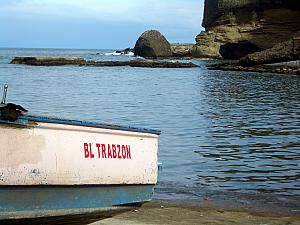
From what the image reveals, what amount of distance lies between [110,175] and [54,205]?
603mm

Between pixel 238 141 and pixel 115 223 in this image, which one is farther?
pixel 238 141

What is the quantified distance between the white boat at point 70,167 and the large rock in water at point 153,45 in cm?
10248

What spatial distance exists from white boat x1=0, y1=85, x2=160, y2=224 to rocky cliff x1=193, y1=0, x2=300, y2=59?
84.2 metres

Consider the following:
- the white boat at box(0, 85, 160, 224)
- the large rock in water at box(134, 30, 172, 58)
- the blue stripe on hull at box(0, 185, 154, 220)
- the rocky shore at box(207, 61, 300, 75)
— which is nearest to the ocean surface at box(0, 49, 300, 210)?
the blue stripe on hull at box(0, 185, 154, 220)

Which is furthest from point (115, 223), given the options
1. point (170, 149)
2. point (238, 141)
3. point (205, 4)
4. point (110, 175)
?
point (205, 4)

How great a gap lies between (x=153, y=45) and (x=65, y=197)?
10371 cm

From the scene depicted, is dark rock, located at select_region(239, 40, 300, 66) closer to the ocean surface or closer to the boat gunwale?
the ocean surface

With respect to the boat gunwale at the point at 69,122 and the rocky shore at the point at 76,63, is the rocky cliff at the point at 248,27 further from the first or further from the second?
the boat gunwale at the point at 69,122

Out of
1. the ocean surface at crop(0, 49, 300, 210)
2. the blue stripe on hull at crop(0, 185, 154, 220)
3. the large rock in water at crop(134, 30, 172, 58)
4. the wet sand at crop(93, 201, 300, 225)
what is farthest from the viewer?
the large rock in water at crop(134, 30, 172, 58)

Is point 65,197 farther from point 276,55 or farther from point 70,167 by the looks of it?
point 276,55

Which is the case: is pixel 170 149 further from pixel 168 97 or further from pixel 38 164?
pixel 168 97

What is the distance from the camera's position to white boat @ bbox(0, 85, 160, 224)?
5.26 m

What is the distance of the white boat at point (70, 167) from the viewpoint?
5.26 metres

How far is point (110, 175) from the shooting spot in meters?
5.87
